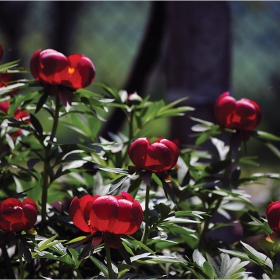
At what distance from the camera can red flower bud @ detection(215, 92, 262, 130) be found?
1.04 m

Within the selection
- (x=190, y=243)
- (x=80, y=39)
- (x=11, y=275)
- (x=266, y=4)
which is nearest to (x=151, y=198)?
(x=190, y=243)

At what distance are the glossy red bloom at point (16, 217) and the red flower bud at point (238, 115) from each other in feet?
1.39

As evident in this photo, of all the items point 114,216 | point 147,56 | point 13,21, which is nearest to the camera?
point 114,216

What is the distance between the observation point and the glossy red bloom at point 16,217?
756 millimetres

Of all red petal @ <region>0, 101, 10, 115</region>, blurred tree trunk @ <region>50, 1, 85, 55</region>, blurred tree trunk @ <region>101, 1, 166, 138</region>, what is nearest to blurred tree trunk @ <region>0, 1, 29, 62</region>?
blurred tree trunk @ <region>50, 1, 85, 55</region>

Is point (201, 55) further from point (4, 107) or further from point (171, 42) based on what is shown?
point (4, 107)

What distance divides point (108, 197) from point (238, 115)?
40cm

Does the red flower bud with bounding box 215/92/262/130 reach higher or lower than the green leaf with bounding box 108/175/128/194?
higher

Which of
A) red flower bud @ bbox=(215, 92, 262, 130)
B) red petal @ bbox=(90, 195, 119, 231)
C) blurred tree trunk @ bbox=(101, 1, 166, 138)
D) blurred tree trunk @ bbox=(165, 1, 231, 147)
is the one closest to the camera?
red petal @ bbox=(90, 195, 119, 231)

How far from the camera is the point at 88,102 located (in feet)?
3.10

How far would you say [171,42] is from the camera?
7.00 feet

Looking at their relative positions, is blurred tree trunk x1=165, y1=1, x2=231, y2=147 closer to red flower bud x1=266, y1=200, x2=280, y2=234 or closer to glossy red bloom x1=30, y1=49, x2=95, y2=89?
glossy red bloom x1=30, y1=49, x2=95, y2=89

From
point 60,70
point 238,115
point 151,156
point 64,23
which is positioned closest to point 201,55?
point 238,115

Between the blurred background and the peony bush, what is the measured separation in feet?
0.82
